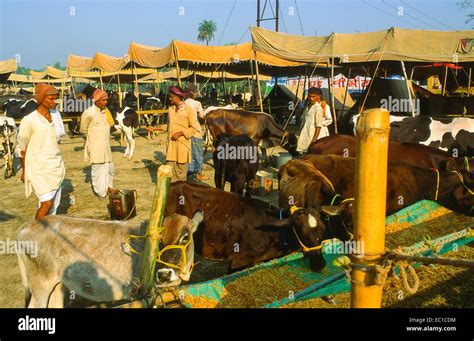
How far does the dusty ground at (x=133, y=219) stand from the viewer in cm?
393

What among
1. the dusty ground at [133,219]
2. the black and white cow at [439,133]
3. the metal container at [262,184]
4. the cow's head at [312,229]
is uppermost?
the black and white cow at [439,133]

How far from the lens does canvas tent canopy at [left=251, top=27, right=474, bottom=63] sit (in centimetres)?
1010

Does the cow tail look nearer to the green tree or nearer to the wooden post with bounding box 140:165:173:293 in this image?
the wooden post with bounding box 140:165:173:293

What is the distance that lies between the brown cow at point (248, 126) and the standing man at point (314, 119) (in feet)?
9.72

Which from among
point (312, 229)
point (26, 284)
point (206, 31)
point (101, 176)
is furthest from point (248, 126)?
point (206, 31)

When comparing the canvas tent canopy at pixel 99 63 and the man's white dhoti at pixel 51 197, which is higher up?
the canvas tent canopy at pixel 99 63

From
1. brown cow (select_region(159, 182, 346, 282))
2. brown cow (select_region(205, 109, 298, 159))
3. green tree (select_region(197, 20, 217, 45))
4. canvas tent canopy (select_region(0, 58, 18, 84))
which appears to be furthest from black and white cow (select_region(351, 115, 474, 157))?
green tree (select_region(197, 20, 217, 45))

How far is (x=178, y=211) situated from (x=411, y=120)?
6.10m

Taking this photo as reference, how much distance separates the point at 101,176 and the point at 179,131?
182cm

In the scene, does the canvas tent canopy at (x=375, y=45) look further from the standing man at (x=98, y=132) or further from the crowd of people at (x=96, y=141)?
the standing man at (x=98, y=132)

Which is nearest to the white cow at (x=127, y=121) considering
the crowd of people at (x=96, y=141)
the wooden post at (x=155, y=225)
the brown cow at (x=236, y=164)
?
the crowd of people at (x=96, y=141)

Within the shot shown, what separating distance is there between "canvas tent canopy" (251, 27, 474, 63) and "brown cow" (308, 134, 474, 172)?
4381 mm

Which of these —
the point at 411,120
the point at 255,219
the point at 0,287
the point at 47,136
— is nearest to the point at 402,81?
the point at 411,120
